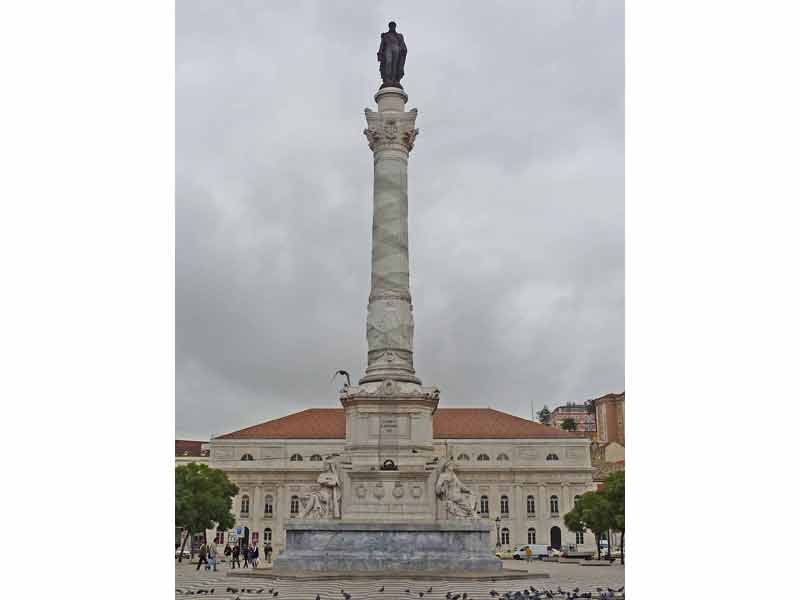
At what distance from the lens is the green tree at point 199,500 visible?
45.2 m

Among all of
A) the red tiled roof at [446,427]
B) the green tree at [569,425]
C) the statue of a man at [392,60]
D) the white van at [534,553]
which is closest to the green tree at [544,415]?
the green tree at [569,425]

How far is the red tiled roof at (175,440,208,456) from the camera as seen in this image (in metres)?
85.3

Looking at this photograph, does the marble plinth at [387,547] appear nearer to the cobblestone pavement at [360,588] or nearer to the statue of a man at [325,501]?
the statue of a man at [325,501]

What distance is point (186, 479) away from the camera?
4778cm

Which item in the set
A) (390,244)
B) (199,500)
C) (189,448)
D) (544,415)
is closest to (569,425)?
(544,415)

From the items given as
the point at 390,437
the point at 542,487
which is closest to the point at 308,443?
the point at 542,487

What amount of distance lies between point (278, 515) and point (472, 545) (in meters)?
51.6

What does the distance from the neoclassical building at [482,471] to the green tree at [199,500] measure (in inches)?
882

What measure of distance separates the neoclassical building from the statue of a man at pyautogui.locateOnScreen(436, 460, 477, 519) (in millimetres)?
46204

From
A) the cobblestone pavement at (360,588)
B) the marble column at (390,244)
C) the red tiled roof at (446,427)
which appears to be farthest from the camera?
the red tiled roof at (446,427)

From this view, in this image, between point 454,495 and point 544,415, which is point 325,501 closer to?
point 454,495

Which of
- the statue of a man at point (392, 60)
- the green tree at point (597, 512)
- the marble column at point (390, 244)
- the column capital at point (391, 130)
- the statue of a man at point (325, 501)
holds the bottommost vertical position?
the green tree at point (597, 512)

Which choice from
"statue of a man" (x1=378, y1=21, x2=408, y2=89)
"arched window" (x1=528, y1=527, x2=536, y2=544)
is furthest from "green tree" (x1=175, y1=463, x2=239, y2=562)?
"arched window" (x1=528, y1=527, x2=536, y2=544)

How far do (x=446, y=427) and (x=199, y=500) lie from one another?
117 feet
